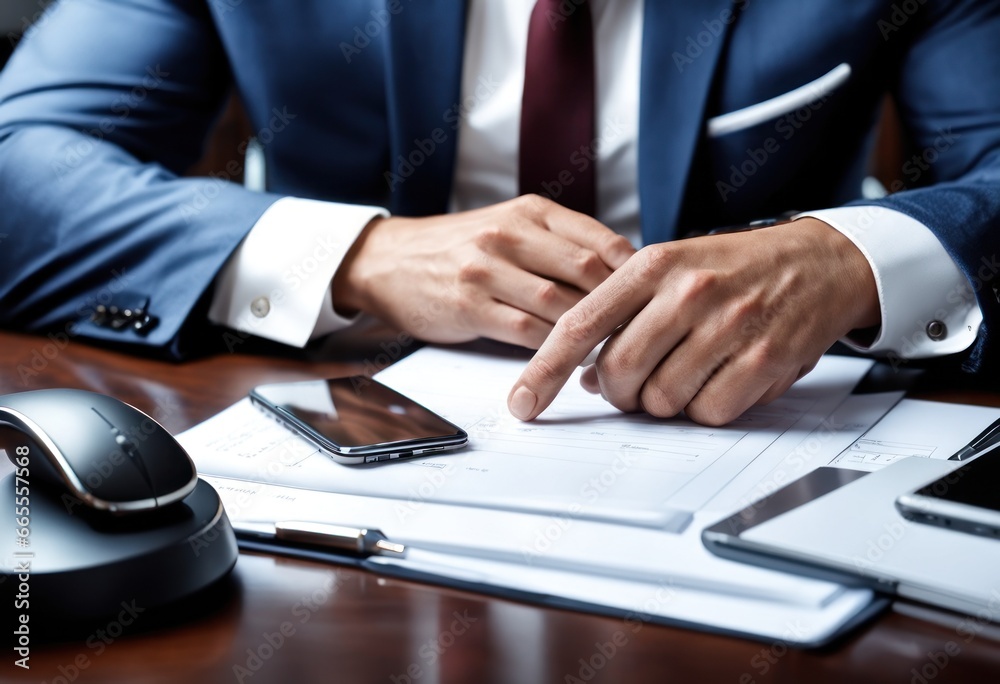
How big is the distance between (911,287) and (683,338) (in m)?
0.22

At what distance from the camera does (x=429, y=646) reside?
39cm

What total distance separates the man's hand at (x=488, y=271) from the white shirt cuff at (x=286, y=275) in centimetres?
3

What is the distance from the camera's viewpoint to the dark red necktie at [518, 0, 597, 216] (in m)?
1.02

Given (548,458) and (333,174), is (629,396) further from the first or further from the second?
(333,174)

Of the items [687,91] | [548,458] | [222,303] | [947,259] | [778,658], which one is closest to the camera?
[778,658]

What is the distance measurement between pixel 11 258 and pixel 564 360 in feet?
1.94

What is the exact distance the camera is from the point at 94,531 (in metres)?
0.41

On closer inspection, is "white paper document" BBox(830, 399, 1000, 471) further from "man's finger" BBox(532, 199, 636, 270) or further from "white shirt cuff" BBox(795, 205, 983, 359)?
"man's finger" BBox(532, 199, 636, 270)

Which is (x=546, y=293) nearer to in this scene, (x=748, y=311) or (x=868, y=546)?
(x=748, y=311)

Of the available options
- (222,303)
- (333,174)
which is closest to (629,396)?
(222,303)

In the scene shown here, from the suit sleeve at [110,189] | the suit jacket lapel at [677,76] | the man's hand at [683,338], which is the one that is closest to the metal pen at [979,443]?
the man's hand at [683,338]

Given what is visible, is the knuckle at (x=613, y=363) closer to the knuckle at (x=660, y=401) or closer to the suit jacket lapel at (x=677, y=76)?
the knuckle at (x=660, y=401)

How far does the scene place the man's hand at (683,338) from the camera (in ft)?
2.07

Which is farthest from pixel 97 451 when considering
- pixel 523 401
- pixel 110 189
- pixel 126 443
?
Answer: pixel 110 189
